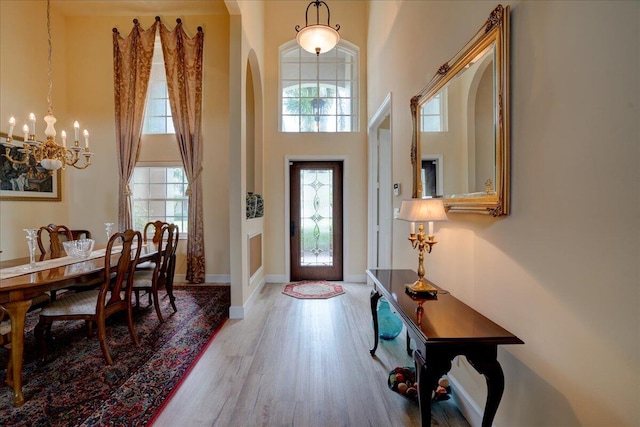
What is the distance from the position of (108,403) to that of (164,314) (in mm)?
1713

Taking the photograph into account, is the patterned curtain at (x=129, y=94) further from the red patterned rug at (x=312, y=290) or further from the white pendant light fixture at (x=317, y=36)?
the white pendant light fixture at (x=317, y=36)

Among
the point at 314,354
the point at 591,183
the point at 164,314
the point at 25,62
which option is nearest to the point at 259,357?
the point at 314,354

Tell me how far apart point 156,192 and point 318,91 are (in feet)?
10.9

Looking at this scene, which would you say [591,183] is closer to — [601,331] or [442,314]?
[601,331]

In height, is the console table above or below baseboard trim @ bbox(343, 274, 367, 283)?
above

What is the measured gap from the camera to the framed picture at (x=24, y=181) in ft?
13.5

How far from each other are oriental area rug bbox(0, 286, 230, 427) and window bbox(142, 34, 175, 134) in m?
3.20

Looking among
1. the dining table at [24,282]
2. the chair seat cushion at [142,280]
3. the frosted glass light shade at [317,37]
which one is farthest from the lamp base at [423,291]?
the chair seat cushion at [142,280]

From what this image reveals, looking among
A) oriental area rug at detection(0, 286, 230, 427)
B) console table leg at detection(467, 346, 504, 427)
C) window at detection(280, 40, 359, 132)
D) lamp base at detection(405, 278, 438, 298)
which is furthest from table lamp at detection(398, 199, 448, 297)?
window at detection(280, 40, 359, 132)

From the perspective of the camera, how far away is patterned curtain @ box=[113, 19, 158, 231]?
4.92 meters

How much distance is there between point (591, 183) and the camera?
3.33ft

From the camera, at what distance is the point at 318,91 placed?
514 centimetres

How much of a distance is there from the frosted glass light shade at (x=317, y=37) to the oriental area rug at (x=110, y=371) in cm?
329

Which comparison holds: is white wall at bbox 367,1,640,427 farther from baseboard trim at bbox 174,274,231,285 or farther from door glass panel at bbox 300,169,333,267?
baseboard trim at bbox 174,274,231,285
